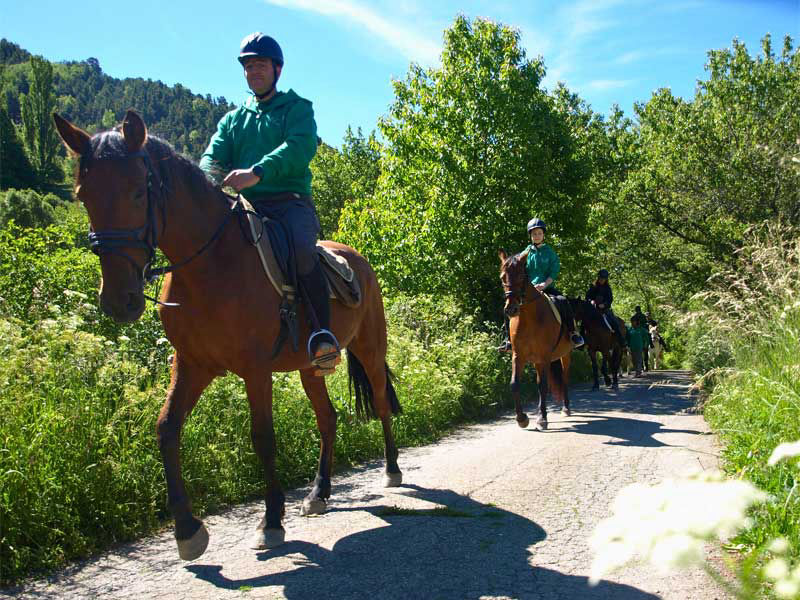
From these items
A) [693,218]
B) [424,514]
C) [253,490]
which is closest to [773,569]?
[424,514]

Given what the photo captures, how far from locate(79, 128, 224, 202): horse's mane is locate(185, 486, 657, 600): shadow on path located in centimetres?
264

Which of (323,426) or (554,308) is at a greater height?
(554,308)

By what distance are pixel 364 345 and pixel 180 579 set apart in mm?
3309

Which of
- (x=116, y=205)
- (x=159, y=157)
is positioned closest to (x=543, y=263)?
(x=159, y=157)

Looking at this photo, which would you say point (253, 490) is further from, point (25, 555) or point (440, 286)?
point (440, 286)

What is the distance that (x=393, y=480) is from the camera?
6391mm

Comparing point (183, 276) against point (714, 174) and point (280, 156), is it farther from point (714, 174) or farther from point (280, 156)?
point (714, 174)

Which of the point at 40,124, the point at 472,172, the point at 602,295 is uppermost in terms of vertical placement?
the point at 40,124

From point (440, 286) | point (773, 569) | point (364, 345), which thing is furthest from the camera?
point (440, 286)

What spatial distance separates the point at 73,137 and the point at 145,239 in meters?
0.73

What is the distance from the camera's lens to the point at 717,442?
7.82m

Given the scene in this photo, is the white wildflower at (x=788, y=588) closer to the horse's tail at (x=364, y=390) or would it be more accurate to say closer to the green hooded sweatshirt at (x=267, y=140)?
the green hooded sweatshirt at (x=267, y=140)

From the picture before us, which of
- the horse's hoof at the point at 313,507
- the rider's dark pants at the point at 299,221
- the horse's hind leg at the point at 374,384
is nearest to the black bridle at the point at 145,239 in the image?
the rider's dark pants at the point at 299,221

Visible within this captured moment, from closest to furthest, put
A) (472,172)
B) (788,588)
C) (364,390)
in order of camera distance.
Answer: (788,588) < (364,390) < (472,172)
